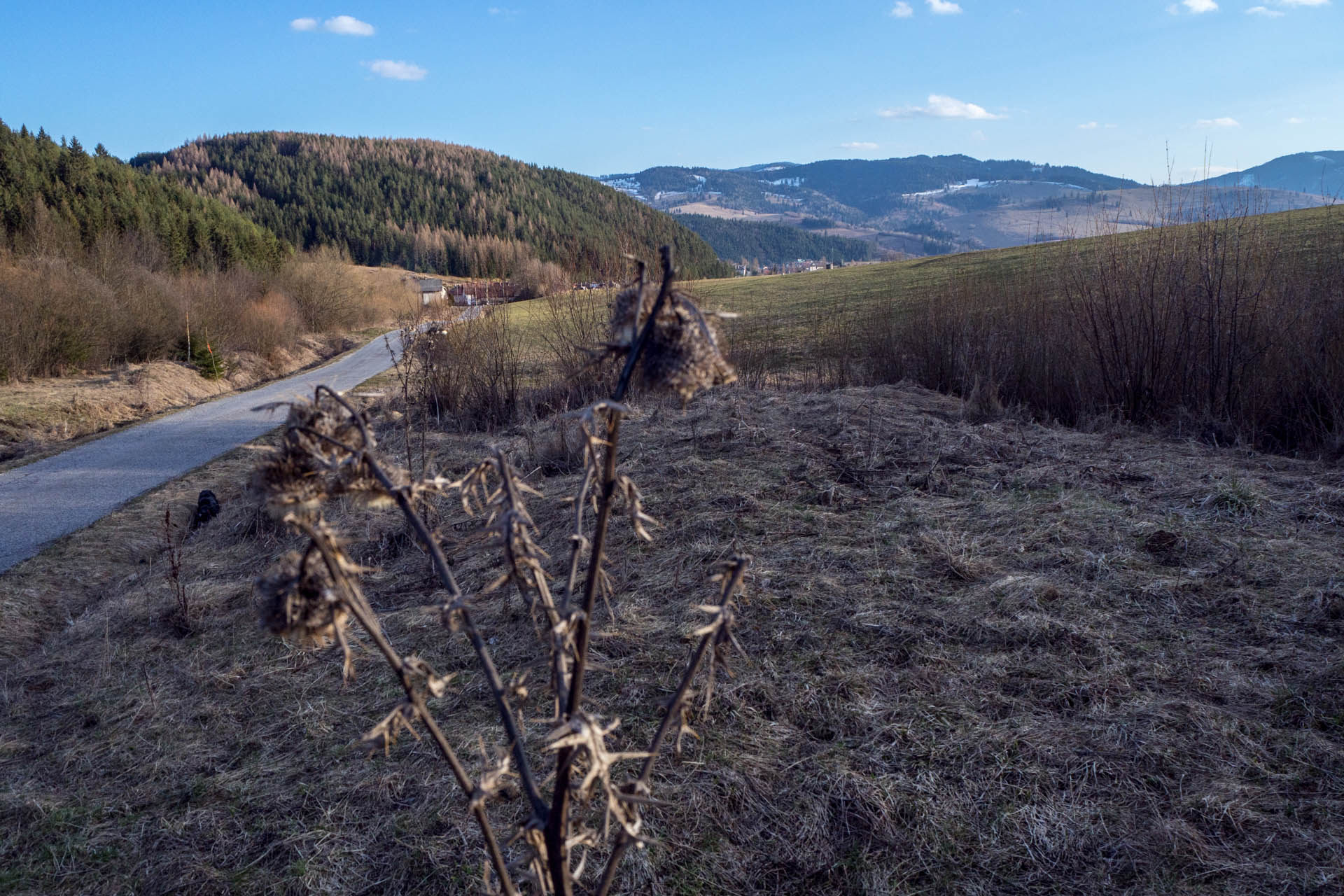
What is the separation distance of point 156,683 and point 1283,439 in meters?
8.48

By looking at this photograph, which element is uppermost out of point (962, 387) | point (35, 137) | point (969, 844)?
point (35, 137)

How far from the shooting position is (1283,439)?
660 centimetres

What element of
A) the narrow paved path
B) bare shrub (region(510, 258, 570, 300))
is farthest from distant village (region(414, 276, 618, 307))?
the narrow paved path

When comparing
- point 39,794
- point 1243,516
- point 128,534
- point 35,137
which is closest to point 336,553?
point 39,794

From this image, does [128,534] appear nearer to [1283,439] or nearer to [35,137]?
[1283,439]

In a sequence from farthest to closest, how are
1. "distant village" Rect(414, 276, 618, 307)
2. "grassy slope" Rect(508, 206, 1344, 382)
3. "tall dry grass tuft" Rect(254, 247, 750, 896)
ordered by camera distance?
"distant village" Rect(414, 276, 618, 307), "grassy slope" Rect(508, 206, 1344, 382), "tall dry grass tuft" Rect(254, 247, 750, 896)

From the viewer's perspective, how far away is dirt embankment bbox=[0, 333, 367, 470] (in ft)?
35.2

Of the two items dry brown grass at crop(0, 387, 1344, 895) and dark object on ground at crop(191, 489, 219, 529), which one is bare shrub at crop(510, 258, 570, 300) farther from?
dry brown grass at crop(0, 387, 1344, 895)

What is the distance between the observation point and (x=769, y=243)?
162125 millimetres

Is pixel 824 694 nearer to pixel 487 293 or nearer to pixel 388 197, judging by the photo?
pixel 487 293

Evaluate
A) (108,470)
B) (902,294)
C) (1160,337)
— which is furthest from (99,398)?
(1160,337)

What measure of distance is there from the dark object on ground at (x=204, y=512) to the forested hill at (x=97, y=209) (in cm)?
1550

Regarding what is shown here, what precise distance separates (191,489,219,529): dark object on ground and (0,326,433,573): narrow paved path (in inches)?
38.4

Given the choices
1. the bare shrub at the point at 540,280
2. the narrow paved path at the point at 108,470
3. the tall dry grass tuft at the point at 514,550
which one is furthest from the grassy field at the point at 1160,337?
the tall dry grass tuft at the point at 514,550
